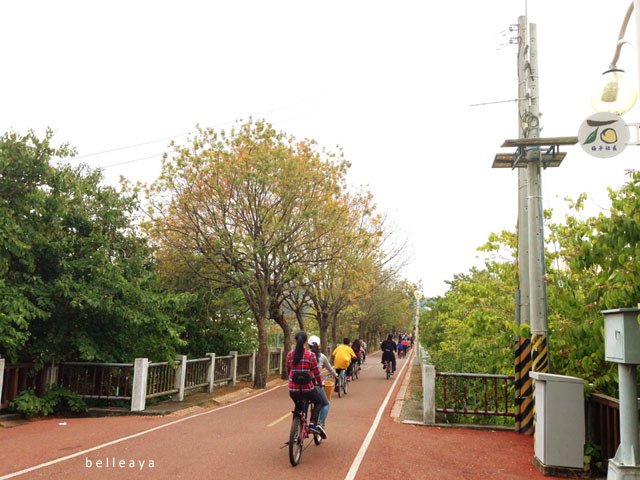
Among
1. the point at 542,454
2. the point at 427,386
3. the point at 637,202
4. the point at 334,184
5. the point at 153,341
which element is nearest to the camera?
the point at 637,202

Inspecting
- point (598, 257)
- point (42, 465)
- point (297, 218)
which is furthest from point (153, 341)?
point (598, 257)

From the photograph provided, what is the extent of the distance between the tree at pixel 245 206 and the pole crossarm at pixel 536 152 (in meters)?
8.81

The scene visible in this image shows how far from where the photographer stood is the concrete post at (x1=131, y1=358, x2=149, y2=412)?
13.7m

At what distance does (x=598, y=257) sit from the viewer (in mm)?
6324

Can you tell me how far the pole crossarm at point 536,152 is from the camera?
30.4ft

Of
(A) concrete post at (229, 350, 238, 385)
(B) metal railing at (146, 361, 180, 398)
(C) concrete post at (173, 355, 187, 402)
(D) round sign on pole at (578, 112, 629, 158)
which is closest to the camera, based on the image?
(D) round sign on pole at (578, 112, 629, 158)

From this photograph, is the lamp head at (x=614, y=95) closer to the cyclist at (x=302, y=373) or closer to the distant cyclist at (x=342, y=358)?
the cyclist at (x=302, y=373)

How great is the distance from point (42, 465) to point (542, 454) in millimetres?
6959

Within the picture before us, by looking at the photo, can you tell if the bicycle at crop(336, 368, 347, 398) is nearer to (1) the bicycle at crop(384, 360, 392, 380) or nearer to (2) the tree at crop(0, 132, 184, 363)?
(2) the tree at crop(0, 132, 184, 363)

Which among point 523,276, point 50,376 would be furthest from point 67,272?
point 523,276

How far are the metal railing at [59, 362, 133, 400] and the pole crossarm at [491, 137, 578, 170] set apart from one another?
34.2ft

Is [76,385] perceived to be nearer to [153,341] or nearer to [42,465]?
[153,341]

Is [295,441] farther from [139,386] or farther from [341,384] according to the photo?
[341,384]

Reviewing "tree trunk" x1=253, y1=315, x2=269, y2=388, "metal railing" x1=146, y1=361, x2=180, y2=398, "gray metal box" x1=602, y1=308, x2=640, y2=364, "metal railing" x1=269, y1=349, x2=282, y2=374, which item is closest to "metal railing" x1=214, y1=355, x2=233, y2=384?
"tree trunk" x1=253, y1=315, x2=269, y2=388
